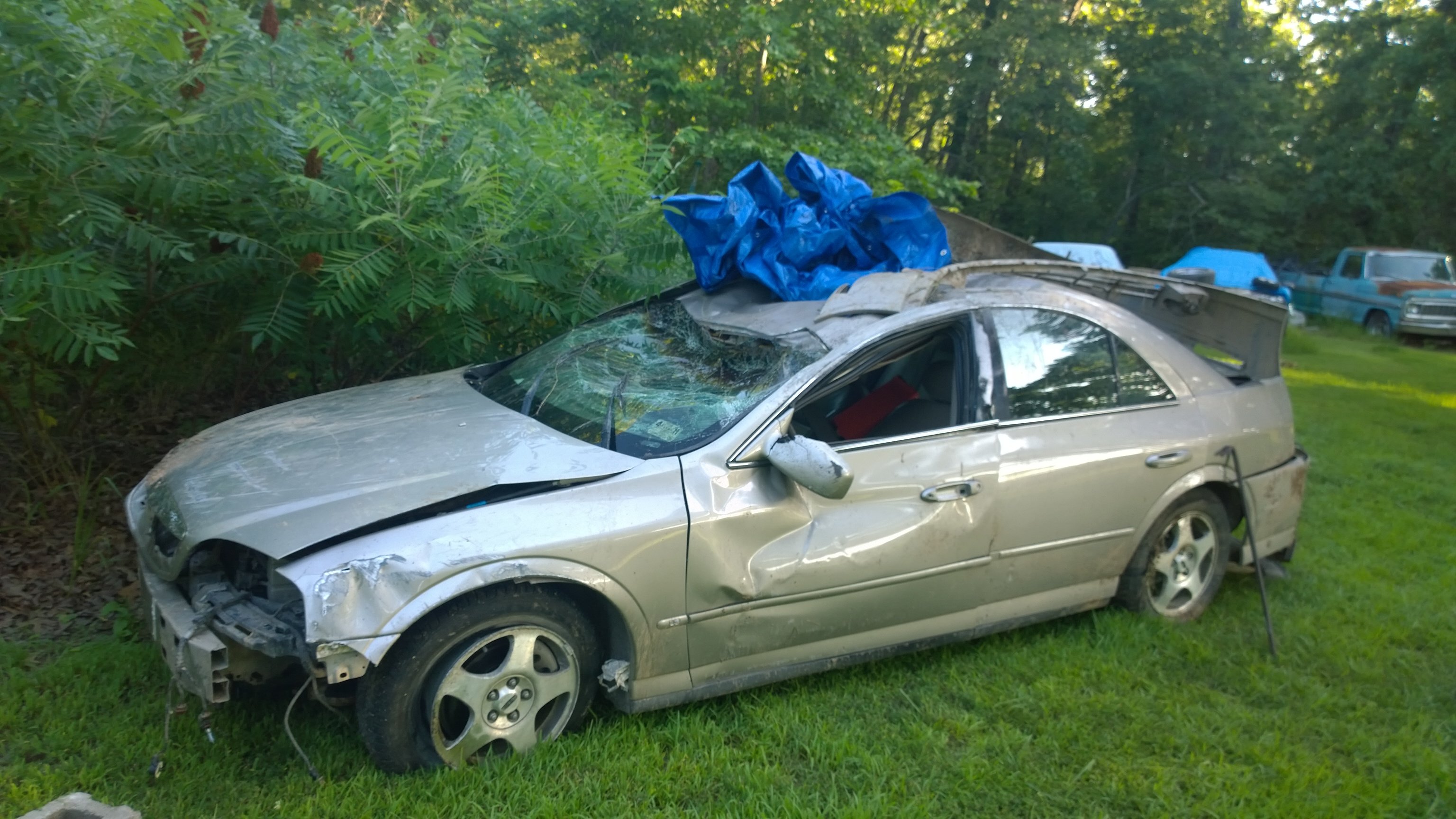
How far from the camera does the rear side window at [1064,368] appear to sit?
4.09m

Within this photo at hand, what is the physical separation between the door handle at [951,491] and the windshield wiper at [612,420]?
44.9 inches

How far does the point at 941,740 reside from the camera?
3.47 m

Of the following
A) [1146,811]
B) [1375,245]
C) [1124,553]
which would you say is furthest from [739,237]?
[1375,245]

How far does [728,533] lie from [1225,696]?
2.15 meters

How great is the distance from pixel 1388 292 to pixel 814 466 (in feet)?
68.7

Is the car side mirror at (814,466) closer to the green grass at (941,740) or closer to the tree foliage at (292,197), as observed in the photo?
the green grass at (941,740)

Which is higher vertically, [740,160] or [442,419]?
[740,160]

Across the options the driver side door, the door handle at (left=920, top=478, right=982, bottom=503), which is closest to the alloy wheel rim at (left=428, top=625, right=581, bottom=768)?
the driver side door

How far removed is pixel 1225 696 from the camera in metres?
3.94

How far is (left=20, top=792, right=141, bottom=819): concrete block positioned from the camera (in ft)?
8.50

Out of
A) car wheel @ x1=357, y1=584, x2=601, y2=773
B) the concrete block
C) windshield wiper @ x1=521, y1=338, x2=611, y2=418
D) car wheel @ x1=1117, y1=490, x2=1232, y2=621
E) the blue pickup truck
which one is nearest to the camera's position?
the concrete block

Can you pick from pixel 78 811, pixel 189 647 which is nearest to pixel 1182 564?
pixel 189 647

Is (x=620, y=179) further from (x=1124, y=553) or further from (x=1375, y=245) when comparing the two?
(x=1375, y=245)

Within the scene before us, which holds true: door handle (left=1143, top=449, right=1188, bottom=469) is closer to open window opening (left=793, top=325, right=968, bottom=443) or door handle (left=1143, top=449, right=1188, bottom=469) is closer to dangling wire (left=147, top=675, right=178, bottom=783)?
open window opening (left=793, top=325, right=968, bottom=443)
